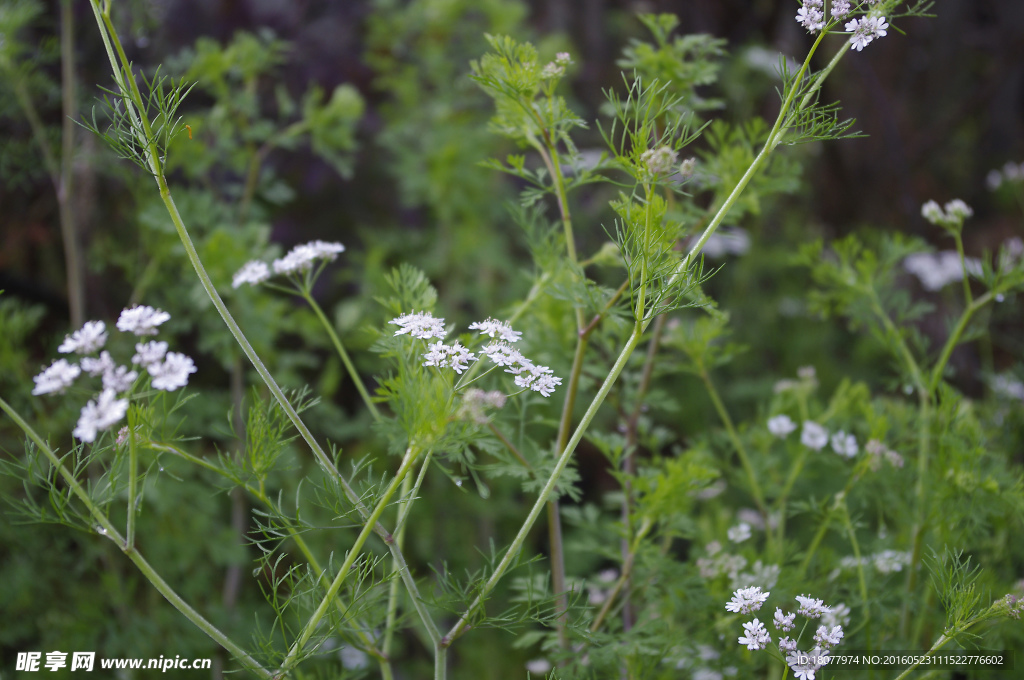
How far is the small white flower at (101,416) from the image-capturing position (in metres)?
0.53

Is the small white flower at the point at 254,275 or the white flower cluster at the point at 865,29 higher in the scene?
the white flower cluster at the point at 865,29

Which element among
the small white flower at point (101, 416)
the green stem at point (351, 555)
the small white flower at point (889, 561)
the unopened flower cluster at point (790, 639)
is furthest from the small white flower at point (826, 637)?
the small white flower at point (101, 416)

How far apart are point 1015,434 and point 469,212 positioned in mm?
1386

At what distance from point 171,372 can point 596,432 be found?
1.76ft

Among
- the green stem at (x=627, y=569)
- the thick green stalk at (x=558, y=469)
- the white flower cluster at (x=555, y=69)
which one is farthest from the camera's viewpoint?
the green stem at (x=627, y=569)

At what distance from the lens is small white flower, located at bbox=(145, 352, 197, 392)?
557 mm

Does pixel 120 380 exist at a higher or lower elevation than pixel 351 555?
higher

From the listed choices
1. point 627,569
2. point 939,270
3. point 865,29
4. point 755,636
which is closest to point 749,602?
point 755,636

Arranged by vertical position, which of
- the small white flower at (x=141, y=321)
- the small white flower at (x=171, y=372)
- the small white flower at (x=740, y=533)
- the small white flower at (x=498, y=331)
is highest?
the small white flower at (x=498, y=331)

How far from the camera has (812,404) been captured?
1375mm

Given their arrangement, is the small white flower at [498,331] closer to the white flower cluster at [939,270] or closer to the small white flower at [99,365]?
the small white flower at [99,365]

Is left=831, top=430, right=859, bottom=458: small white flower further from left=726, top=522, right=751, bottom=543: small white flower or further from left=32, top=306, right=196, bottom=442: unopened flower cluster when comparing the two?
left=32, top=306, right=196, bottom=442: unopened flower cluster

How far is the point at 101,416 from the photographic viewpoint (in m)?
0.54

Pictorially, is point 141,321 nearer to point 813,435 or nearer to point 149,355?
point 149,355
